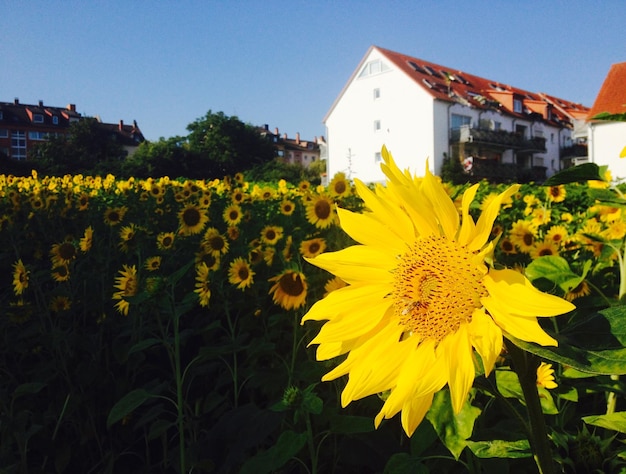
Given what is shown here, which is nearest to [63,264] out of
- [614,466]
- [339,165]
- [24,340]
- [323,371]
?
[24,340]

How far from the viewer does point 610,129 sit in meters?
21.8

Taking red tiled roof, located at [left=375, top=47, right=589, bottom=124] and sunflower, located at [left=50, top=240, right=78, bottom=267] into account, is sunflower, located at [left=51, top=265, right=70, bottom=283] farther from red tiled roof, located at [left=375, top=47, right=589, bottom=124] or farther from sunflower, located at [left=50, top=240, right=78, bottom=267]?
red tiled roof, located at [left=375, top=47, right=589, bottom=124]

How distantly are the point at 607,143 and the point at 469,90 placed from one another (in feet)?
39.2

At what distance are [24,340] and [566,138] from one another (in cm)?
4069

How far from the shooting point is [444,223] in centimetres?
62

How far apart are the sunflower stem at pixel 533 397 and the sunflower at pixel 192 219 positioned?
298cm

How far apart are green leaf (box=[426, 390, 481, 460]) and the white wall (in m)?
23.4

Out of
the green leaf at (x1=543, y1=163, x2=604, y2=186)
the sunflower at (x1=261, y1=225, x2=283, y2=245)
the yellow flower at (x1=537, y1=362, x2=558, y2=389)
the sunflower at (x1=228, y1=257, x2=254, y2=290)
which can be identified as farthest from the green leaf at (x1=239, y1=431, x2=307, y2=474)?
the sunflower at (x1=261, y1=225, x2=283, y2=245)

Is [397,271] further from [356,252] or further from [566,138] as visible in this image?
[566,138]

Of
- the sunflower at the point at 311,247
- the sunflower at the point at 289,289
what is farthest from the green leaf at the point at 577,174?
the sunflower at the point at 311,247

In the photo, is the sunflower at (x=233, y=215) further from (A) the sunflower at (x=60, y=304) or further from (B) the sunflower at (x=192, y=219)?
(A) the sunflower at (x=60, y=304)

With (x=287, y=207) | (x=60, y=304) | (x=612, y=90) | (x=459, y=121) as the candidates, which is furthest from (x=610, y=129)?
(x=60, y=304)

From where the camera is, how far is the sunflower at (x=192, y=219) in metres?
3.39

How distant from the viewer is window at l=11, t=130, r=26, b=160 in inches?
2270
